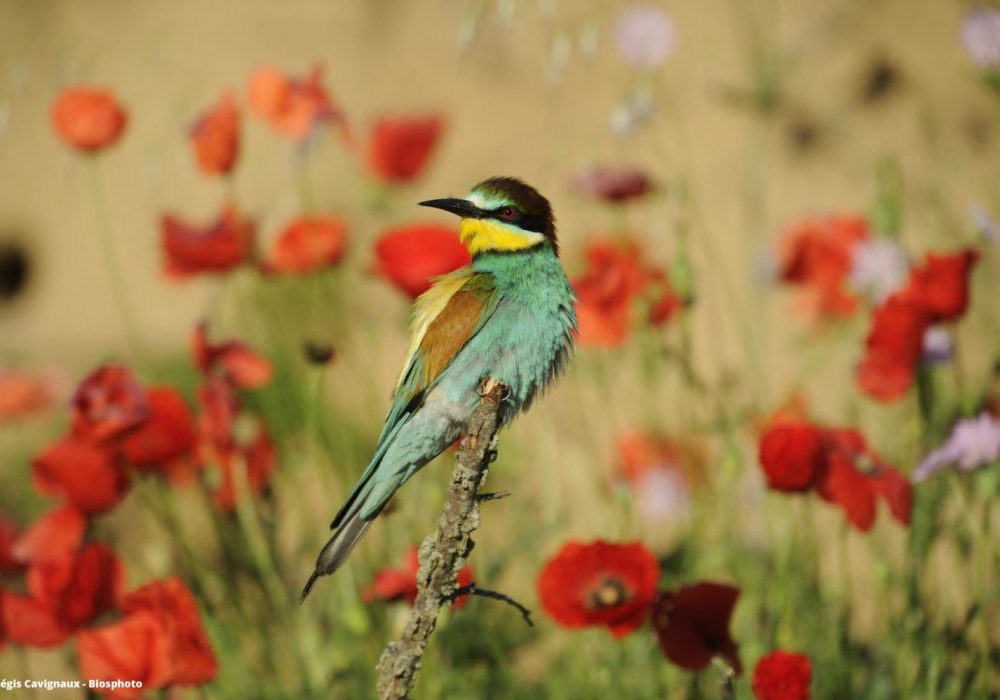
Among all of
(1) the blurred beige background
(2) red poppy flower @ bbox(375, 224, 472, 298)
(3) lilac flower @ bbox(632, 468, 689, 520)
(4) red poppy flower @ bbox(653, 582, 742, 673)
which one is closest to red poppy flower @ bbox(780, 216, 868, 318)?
(1) the blurred beige background

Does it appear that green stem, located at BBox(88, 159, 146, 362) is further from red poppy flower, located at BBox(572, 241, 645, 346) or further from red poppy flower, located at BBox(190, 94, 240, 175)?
red poppy flower, located at BBox(572, 241, 645, 346)

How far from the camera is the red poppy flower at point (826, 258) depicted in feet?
7.01

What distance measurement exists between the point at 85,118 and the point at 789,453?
55.9 inches

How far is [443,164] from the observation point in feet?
12.0

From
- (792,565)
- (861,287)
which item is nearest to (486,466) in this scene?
(792,565)

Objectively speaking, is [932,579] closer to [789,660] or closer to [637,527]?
[637,527]

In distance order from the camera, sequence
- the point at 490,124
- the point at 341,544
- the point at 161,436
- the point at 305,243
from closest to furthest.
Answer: the point at 341,544, the point at 161,436, the point at 305,243, the point at 490,124

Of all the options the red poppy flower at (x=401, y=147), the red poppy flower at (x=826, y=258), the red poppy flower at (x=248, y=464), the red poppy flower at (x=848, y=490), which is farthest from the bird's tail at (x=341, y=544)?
the red poppy flower at (x=826, y=258)

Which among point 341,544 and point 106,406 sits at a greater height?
point 106,406

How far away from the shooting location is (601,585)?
4.23 ft

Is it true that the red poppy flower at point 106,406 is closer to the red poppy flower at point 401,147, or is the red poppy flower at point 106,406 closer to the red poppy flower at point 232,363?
the red poppy flower at point 232,363

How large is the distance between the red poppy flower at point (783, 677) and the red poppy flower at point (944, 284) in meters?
0.64

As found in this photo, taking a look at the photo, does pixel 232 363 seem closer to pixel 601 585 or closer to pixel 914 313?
pixel 601 585

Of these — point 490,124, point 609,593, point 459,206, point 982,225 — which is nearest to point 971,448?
point 982,225
